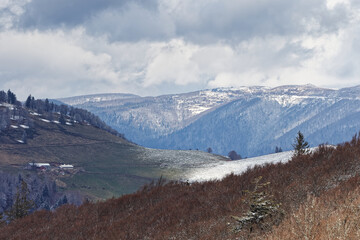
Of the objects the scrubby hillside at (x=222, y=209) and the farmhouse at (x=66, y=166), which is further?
the farmhouse at (x=66, y=166)

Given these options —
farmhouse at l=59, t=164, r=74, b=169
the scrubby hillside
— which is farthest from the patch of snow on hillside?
farmhouse at l=59, t=164, r=74, b=169

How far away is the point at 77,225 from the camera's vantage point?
18.8 metres

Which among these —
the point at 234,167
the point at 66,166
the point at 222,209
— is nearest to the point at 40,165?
the point at 66,166

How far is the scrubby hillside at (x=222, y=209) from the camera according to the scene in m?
8.77

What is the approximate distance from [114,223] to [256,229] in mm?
8383

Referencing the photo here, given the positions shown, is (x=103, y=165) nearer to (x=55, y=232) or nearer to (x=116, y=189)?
(x=116, y=189)

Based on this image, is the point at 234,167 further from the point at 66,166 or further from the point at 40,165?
the point at 40,165

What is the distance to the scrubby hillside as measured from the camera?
28.8 feet

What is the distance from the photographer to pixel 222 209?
15.3 metres

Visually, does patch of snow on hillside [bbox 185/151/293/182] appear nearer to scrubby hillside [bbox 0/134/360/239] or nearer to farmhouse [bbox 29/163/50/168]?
scrubby hillside [bbox 0/134/360/239]

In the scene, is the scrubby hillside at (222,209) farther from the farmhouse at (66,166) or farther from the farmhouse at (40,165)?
the farmhouse at (66,166)

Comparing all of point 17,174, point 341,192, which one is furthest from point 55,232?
point 17,174

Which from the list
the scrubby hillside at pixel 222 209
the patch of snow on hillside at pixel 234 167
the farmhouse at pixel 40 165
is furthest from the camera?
the farmhouse at pixel 40 165

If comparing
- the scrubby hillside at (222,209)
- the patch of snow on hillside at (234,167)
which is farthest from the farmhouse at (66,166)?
the scrubby hillside at (222,209)
